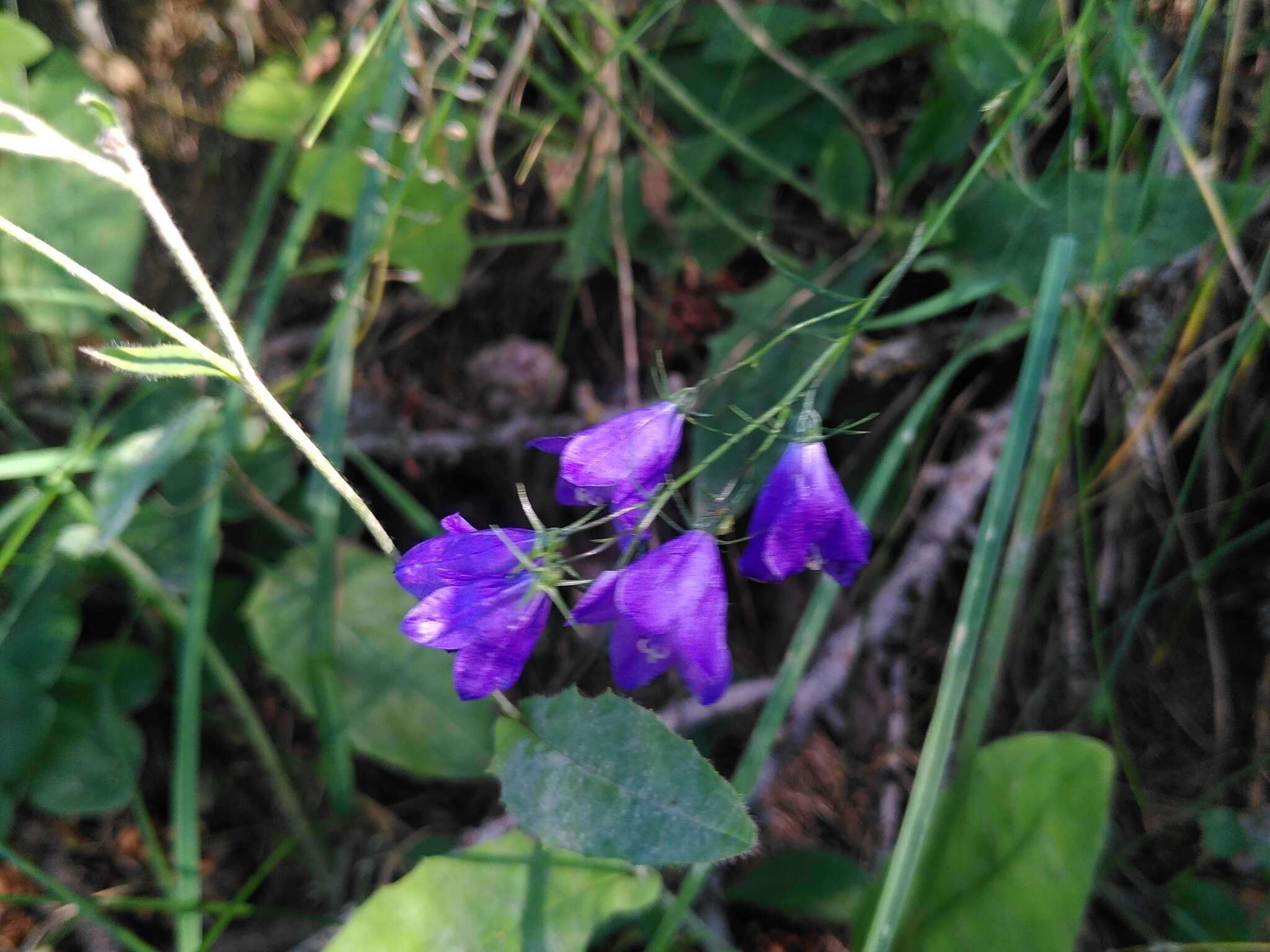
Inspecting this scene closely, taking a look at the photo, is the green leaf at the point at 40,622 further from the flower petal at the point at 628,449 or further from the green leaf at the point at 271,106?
the flower petal at the point at 628,449

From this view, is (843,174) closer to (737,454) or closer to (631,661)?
(737,454)

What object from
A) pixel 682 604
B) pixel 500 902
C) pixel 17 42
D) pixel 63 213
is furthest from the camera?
pixel 63 213

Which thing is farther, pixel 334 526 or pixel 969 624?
pixel 334 526

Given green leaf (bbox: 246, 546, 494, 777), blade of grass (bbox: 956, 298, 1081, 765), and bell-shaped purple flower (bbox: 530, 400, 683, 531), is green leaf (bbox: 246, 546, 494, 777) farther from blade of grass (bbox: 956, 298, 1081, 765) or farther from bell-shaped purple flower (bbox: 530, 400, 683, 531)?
blade of grass (bbox: 956, 298, 1081, 765)

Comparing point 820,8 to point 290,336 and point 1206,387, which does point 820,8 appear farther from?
point 290,336

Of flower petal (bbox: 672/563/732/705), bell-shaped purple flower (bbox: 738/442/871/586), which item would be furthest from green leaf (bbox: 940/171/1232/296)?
flower petal (bbox: 672/563/732/705)

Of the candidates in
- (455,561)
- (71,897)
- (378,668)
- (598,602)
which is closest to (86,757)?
(71,897)

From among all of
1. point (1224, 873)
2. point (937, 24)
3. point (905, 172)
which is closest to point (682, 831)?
point (1224, 873)
